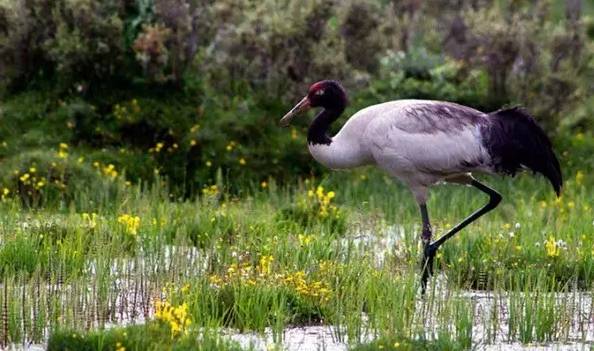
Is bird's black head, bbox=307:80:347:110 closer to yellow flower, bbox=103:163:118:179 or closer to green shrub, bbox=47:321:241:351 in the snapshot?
yellow flower, bbox=103:163:118:179

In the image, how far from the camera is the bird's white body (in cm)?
961

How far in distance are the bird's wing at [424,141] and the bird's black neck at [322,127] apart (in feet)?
1.78

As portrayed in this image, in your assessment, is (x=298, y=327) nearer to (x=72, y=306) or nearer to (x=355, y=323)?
(x=355, y=323)

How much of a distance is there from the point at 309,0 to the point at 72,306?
805 centimetres

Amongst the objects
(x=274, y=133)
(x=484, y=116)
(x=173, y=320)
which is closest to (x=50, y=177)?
(x=274, y=133)

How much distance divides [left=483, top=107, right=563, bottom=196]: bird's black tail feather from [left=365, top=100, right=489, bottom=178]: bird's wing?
0.10 meters

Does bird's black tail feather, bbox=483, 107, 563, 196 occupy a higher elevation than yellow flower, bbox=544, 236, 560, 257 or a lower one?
higher

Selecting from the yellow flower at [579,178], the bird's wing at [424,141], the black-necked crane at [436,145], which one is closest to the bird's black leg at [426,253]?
the black-necked crane at [436,145]

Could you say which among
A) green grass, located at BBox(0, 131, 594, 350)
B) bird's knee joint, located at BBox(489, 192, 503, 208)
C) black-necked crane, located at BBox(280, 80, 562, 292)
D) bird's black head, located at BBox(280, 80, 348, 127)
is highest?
bird's black head, located at BBox(280, 80, 348, 127)

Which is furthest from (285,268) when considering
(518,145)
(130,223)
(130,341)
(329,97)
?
(130,341)

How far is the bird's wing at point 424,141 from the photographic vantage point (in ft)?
31.5

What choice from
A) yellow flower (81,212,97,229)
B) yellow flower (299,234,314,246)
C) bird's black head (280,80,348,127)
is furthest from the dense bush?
yellow flower (299,234,314,246)

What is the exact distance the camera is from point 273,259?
30.2 ft

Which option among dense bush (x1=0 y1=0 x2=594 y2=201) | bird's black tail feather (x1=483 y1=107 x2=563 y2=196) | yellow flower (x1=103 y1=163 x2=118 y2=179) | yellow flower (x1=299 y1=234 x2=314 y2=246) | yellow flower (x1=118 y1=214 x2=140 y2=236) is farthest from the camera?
dense bush (x1=0 y1=0 x2=594 y2=201)
